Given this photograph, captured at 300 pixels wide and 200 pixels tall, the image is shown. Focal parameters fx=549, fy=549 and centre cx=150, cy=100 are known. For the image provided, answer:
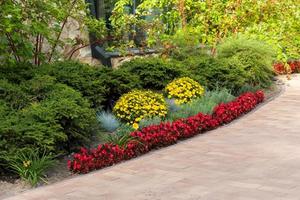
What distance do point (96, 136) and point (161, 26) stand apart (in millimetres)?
5659

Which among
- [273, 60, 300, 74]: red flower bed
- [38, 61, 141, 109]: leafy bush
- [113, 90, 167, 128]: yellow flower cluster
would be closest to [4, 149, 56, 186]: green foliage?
[113, 90, 167, 128]: yellow flower cluster

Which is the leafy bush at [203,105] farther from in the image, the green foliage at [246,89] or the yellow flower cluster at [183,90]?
the green foliage at [246,89]

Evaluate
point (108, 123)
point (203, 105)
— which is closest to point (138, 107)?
point (108, 123)

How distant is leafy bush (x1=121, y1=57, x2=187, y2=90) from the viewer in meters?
9.48

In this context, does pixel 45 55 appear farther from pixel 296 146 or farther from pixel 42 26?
pixel 296 146

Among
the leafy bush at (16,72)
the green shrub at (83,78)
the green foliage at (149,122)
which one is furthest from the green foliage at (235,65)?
the leafy bush at (16,72)

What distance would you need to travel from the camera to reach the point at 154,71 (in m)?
9.50

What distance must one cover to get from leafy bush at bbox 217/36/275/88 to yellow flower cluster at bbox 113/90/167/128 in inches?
131

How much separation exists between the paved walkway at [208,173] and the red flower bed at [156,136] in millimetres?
130

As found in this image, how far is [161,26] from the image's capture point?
40.7 feet

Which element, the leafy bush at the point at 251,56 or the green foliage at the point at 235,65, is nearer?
the green foliage at the point at 235,65

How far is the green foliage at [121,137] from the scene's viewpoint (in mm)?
6597

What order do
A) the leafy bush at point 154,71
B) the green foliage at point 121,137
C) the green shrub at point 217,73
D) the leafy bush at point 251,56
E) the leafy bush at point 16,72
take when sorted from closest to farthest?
the green foliage at point 121,137
the leafy bush at point 16,72
the leafy bush at point 154,71
the green shrub at point 217,73
the leafy bush at point 251,56

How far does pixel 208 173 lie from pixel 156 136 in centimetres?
133
